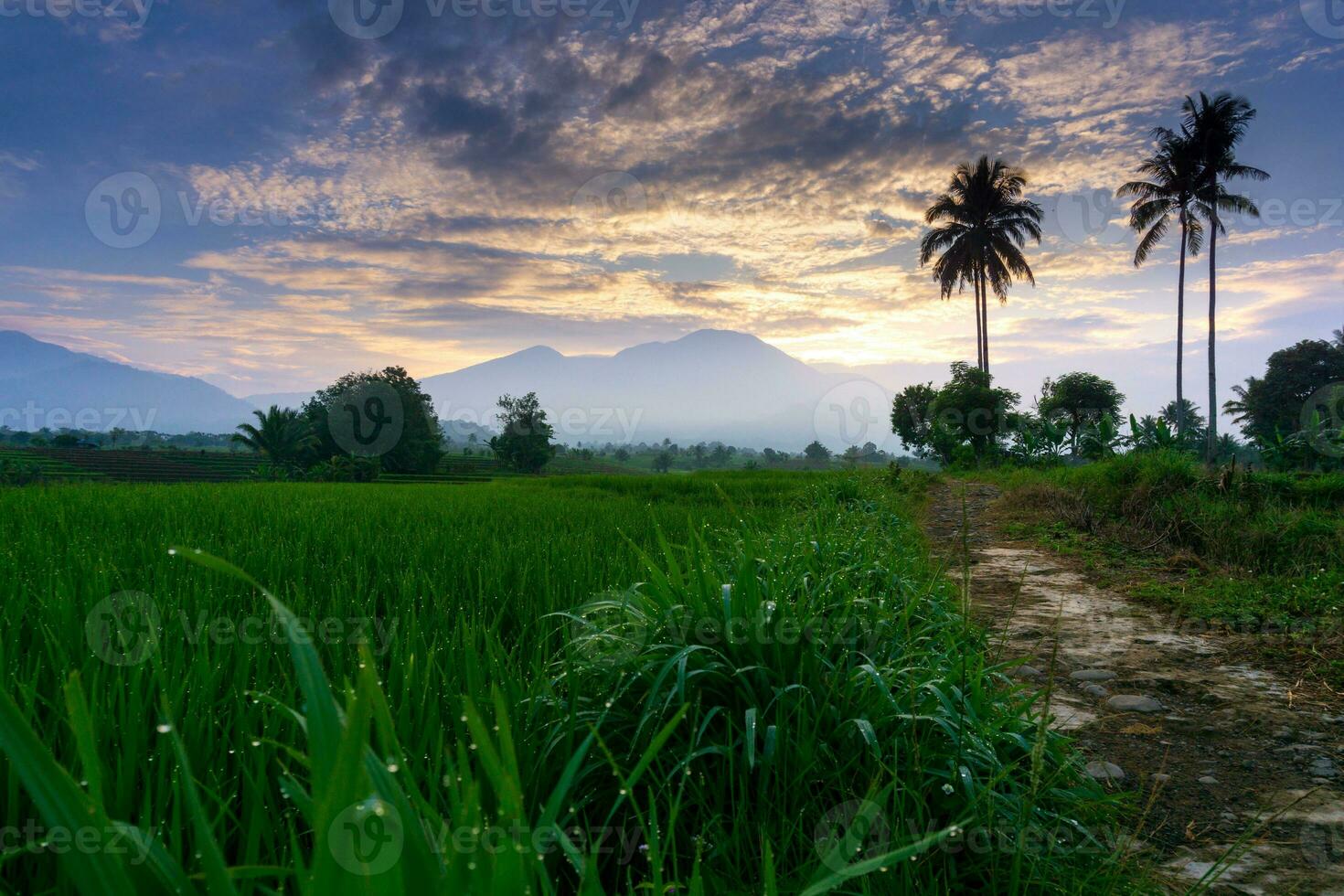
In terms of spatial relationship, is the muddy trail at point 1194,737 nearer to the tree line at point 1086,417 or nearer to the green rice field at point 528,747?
the green rice field at point 528,747

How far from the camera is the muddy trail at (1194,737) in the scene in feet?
5.57

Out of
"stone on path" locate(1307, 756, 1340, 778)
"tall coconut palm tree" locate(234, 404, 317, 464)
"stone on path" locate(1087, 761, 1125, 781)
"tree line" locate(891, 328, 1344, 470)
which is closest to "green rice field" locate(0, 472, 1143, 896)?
"stone on path" locate(1087, 761, 1125, 781)

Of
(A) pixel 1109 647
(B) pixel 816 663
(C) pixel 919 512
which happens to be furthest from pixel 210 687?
(C) pixel 919 512

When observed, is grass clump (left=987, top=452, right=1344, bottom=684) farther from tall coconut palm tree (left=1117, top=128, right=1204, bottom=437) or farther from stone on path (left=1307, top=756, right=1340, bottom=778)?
tall coconut palm tree (left=1117, top=128, right=1204, bottom=437)

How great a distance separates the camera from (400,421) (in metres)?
47.0

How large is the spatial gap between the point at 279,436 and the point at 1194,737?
142 feet

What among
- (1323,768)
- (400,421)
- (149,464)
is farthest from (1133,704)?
(400,421)

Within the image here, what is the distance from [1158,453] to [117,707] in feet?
37.0

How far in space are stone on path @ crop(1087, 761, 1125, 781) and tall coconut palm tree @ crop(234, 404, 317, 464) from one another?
3880cm

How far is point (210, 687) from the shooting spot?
5.90ft

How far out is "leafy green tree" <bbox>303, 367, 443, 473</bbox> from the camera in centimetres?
4538

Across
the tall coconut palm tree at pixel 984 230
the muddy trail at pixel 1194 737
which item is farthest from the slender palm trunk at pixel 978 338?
the muddy trail at pixel 1194 737

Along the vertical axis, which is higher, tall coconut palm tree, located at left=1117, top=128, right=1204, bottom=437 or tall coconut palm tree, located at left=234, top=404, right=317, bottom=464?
tall coconut palm tree, located at left=1117, top=128, right=1204, bottom=437

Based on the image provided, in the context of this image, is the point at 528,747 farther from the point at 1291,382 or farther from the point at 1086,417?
the point at 1291,382
